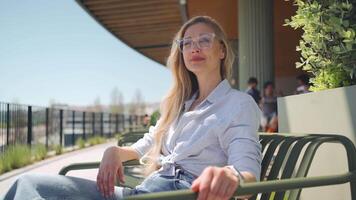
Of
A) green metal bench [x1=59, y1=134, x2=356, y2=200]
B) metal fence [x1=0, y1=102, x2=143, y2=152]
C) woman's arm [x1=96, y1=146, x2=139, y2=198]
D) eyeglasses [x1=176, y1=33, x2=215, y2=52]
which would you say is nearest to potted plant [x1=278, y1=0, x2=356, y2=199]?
green metal bench [x1=59, y1=134, x2=356, y2=200]

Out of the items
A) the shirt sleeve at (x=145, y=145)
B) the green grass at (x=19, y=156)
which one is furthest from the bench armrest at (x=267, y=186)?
the green grass at (x=19, y=156)

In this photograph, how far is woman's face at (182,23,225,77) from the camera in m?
2.17

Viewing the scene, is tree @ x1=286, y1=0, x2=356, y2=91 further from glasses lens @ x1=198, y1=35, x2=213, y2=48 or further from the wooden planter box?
glasses lens @ x1=198, y1=35, x2=213, y2=48

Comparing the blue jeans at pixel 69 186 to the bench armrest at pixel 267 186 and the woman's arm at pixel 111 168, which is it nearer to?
the woman's arm at pixel 111 168

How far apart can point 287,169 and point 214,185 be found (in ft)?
2.12

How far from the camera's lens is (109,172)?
6.93 ft

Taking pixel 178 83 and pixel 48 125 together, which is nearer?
pixel 178 83

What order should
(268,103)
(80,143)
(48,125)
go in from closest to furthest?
(268,103)
(48,125)
(80,143)

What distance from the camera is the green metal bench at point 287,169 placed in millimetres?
1466

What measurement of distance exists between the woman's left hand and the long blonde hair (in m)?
0.89

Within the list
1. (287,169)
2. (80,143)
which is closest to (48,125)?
(80,143)

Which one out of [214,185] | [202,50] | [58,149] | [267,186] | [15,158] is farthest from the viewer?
[58,149]

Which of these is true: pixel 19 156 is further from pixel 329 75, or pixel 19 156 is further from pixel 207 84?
pixel 329 75

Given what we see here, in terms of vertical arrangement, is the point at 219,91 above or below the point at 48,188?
above
